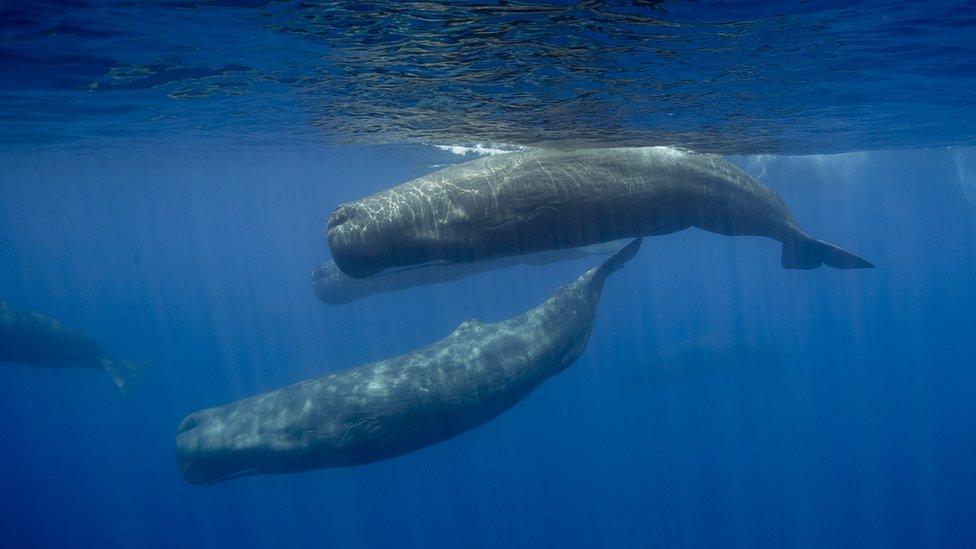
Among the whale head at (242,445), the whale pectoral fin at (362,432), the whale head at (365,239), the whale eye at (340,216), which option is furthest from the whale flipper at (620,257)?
the whale head at (242,445)

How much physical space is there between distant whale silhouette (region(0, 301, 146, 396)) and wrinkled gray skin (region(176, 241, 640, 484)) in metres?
12.4

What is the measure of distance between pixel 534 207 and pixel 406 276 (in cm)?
1114

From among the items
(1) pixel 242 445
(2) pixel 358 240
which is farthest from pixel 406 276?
(2) pixel 358 240

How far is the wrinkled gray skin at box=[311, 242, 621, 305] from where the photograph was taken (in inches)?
683

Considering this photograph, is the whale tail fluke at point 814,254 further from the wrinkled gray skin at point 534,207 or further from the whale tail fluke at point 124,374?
the whale tail fluke at point 124,374

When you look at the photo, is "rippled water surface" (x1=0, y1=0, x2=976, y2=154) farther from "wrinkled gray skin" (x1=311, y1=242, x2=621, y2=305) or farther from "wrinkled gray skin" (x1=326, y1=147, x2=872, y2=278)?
"wrinkled gray skin" (x1=311, y1=242, x2=621, y2=305)

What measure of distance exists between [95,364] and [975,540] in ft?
Answer: 144

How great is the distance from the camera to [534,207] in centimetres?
680

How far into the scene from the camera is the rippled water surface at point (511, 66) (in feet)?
24.9

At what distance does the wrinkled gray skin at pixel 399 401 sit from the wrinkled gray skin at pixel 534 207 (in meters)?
3.20

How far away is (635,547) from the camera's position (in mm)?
27938

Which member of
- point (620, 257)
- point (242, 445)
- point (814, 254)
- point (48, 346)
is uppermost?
point (620, 257)

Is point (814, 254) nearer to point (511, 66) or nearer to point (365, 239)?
point (511, 66)

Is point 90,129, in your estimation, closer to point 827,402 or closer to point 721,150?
point 721,150
